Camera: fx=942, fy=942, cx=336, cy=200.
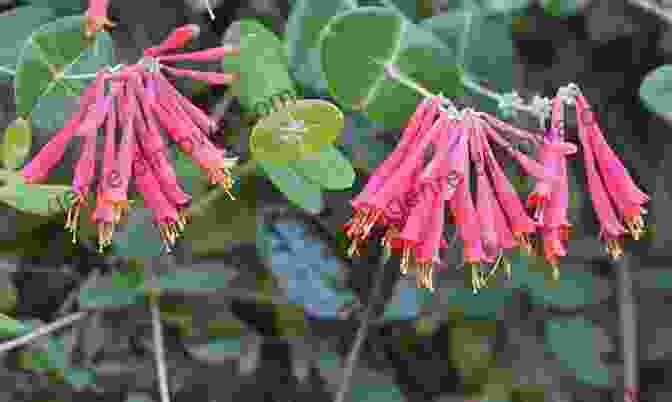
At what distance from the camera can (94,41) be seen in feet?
3.71

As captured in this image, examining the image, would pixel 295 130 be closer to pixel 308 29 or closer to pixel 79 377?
pixel 308 29

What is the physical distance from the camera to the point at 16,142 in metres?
1.08

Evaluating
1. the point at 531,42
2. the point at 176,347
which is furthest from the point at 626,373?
the point at 176,347

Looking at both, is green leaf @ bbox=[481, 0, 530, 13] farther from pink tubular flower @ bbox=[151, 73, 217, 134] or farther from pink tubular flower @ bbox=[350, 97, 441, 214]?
pink tubular flower @ bbox=[151, 73, 217, 134]

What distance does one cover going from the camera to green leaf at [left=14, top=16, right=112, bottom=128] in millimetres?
1081

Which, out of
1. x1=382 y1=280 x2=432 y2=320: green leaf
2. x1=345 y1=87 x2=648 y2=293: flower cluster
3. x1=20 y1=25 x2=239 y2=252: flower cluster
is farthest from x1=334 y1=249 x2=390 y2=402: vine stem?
x1=20 y1=25 x2=239 y2=252: flower cluster

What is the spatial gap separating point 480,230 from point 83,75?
1.65 feet

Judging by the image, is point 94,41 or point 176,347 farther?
point 176,347

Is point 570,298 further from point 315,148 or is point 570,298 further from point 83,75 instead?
point 83,75

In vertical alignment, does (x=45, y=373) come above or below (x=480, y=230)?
below

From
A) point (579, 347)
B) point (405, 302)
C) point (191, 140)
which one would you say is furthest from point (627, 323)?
point (191, 140)

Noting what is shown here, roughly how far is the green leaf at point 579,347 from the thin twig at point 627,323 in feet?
0.26

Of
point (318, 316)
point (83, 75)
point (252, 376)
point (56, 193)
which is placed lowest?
point (252, 376)

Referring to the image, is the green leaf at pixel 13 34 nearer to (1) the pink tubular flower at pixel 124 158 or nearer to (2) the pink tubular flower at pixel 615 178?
(1) the pink tubular flower at pixel 124 158
